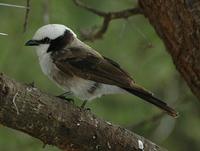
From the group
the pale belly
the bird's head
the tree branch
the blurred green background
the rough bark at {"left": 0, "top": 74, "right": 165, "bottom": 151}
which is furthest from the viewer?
the blurred green background

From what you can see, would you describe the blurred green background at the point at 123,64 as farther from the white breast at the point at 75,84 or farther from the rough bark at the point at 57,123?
the rough bark at the point at 57,123

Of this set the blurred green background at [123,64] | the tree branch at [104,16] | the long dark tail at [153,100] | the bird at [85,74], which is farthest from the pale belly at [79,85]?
the blurred green background at [123,64]

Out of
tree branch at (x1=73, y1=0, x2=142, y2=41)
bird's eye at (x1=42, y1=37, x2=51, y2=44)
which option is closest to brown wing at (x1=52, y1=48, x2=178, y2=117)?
bird's eye at (x1=42, y1=37, x2=51, y2=44)

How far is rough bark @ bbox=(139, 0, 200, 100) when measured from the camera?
372 cm

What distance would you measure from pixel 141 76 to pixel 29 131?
313cm

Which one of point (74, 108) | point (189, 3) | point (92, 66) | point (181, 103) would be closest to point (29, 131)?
point (74, 108)

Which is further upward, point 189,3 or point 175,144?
point 189,3

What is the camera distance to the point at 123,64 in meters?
6.19

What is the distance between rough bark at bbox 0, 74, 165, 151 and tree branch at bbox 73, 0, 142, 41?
123 centimetres

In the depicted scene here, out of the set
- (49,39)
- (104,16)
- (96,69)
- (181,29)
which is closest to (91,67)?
(96,69)

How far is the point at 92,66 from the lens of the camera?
3881 millimetres

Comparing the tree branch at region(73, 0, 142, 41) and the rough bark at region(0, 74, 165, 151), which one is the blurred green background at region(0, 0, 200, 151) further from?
the rough bark at region(0, 74, 165, 151)

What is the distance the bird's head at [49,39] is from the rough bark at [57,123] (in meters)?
0.97

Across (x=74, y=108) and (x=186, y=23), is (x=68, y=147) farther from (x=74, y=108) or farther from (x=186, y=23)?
(x=186, y=23)
